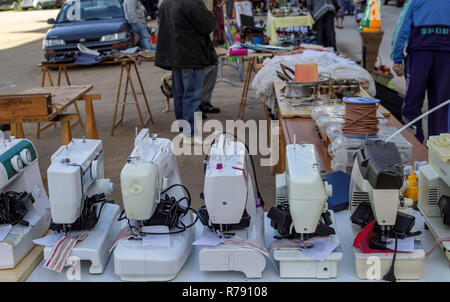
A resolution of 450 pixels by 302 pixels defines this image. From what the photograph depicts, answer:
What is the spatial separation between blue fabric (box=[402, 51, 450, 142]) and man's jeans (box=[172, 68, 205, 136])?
1.99 metres

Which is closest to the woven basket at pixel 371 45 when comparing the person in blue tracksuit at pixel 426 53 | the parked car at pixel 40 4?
the person in blue tracksuit at pixel 426 53

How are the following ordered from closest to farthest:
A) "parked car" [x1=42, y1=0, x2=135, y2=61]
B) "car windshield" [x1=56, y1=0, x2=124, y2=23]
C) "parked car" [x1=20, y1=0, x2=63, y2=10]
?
"parked car" [x1=42, y1=0, x2=135, y2=61] < "car windshield" [x1=56, y1=0, x2=124, y2=23] < "parked car" [x1=20, y1=0, x2=63, y2=10]

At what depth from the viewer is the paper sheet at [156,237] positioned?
1695 millimetres

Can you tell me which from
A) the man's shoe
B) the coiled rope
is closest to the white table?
the coiled rope

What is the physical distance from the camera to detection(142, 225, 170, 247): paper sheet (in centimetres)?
169

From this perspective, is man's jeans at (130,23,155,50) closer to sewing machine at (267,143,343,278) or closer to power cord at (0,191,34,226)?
power cord at (0,191,34,226)

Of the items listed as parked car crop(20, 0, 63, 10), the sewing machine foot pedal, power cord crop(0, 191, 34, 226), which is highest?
parked car crop(20, 0, 63, 10)

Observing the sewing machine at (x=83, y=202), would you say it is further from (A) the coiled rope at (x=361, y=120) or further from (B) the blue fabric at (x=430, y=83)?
(B) the blue fabric at (x=430, y=83)

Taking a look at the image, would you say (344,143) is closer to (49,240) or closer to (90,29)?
(49,240)

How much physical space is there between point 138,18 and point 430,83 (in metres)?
7.00

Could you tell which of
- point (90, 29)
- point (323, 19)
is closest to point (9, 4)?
point (90, 29)

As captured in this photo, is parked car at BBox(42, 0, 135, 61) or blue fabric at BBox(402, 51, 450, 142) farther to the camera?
parked car at BBox(42, 0, 135, 61)
